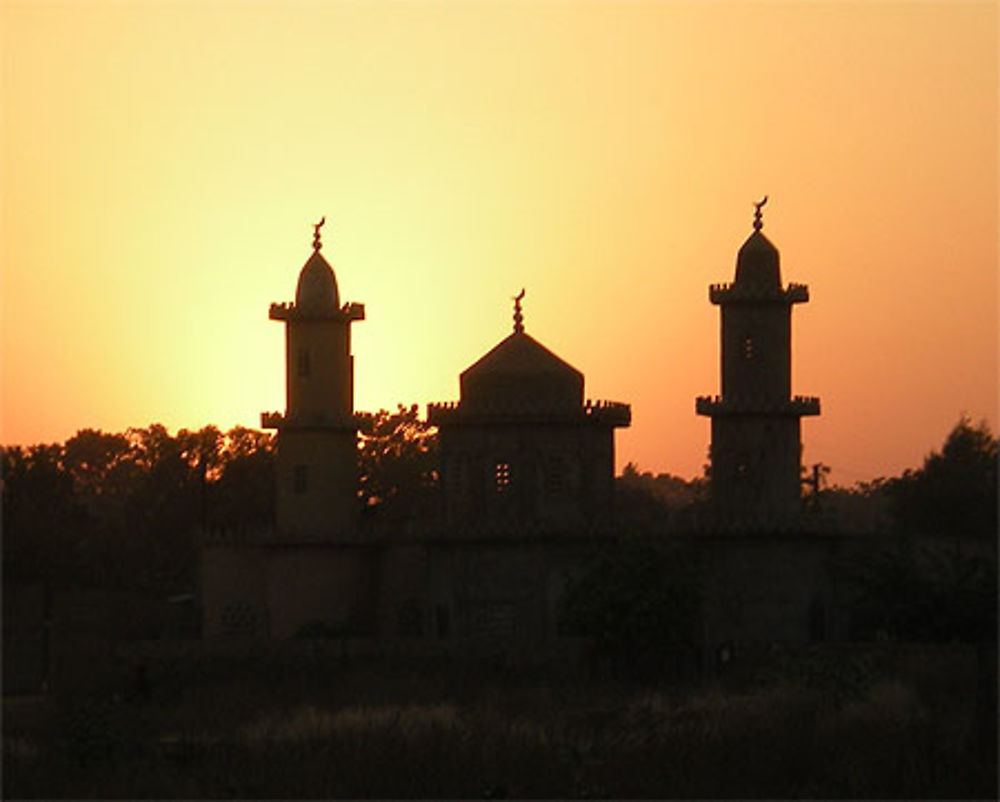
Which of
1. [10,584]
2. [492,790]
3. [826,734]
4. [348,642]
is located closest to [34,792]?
[492,790]

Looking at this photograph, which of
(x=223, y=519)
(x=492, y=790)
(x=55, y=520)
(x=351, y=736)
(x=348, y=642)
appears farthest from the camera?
(x=223, y=519)

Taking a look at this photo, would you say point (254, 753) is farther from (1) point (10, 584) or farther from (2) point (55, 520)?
(2) point (55, 520)

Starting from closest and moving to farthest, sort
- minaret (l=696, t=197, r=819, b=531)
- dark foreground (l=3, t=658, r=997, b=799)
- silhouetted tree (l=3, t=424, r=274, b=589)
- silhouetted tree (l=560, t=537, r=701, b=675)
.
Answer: dark foreground (l=3, t=658, r=997, b=799) < silhouetted tree (l=560, t=537, r=701, b=675) < minaret (l=696, t=197, r=819, b=531) < silhouetted tree (l=3, t=424, r=274, b=589)

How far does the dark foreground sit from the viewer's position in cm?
3712

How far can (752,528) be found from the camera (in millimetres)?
62688

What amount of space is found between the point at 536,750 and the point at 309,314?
28468 millimetres

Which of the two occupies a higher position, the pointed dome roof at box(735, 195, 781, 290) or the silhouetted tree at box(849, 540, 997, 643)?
the pointed dome roof at box(735, 195, 781, 290)

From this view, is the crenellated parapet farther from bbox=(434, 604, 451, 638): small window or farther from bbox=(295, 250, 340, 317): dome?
bbox=(434, 604, 451, 638): small window

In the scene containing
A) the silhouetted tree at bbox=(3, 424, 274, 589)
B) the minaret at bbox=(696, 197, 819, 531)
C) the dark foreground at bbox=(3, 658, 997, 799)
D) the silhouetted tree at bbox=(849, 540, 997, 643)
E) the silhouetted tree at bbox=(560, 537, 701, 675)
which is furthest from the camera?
Answer: the silhouetted tree at bbox=(3, 424, 274, 589)

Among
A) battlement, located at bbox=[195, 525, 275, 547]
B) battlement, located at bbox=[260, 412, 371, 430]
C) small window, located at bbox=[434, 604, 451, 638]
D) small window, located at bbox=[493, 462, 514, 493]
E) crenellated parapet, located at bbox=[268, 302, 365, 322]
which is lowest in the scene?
small window, located at bbox=[434, 604, 451, 638]

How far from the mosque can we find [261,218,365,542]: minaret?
0.03 metres

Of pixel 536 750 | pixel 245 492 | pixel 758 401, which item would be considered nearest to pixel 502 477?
pixel 758 401

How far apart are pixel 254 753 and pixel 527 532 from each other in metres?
24.7

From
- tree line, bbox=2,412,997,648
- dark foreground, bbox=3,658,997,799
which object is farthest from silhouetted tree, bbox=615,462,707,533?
dark foreground, bbox=3,658,997,799
